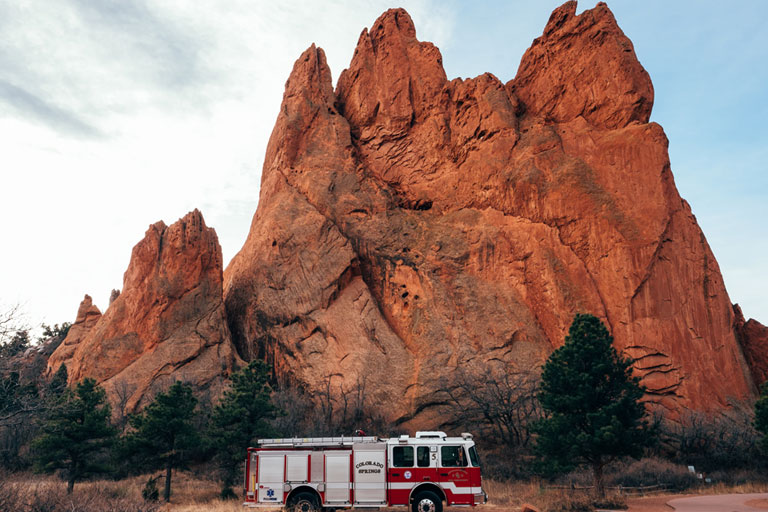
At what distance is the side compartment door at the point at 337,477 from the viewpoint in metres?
15.8

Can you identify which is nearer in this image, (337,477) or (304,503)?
(304,503)

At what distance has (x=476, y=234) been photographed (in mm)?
43656

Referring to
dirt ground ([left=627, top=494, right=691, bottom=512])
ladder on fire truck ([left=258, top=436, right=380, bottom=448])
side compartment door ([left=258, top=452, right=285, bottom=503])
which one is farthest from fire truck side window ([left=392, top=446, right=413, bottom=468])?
dirt ground ([left=627, top=494, right=691, bottom=512])

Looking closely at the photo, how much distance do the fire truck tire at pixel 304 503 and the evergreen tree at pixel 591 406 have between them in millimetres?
9774

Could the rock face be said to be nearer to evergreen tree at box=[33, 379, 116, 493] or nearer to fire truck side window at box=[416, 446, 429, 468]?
evergreen tree at box=[33, 379, 116, 493]

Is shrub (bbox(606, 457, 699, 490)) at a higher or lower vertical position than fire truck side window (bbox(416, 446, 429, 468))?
lower

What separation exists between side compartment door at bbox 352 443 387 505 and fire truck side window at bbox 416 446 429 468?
0.98m

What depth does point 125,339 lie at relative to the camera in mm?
41812

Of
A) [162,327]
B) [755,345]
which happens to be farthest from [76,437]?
[755,345]

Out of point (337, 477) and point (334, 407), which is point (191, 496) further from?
point (334, 407)

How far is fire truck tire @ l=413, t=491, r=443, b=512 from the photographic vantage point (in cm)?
1546

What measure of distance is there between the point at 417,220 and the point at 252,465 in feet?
108

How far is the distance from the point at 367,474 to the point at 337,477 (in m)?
0.90

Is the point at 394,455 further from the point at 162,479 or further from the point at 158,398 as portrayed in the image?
the point at 162,479
